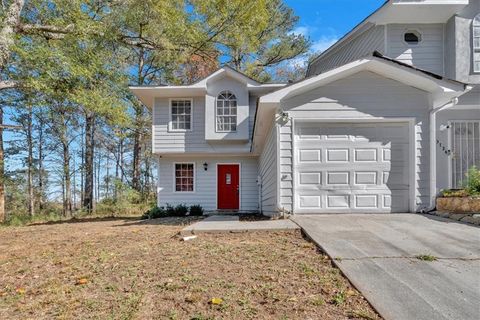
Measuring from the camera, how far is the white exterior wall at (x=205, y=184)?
1334 centimetres

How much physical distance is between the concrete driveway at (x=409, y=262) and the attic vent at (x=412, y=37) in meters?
6.13

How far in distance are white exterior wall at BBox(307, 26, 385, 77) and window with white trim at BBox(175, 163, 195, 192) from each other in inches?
260

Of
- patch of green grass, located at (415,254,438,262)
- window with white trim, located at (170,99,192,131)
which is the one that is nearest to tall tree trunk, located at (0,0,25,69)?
window with white trim, located at (170,99,192,131)

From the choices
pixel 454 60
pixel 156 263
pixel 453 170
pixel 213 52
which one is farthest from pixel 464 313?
pixel 213 52

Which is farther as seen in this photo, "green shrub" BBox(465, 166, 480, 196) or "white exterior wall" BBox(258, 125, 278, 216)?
"white exterior wall" BBox(258, 125, 278, 216)

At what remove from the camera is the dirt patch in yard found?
257 cm

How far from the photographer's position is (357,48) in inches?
435

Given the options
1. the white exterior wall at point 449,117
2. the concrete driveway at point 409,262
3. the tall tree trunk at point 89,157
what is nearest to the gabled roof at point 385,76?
the white exterior wall at point 449,117

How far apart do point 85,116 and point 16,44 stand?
32.8 ft

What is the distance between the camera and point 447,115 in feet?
29.3

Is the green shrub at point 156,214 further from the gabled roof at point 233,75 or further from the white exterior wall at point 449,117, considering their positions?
the white exterior wall at point 449,117

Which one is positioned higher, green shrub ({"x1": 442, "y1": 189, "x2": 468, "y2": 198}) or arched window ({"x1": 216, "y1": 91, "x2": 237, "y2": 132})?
arched window ({"x1": 216, "y1": 91, "x2": 237, "y2": 132})

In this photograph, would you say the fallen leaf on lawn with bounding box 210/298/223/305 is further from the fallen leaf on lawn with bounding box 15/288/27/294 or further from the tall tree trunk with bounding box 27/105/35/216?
the tall tree trunk with bounding box 27/105/35/216

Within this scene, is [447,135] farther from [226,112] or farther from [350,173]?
[226,112]
